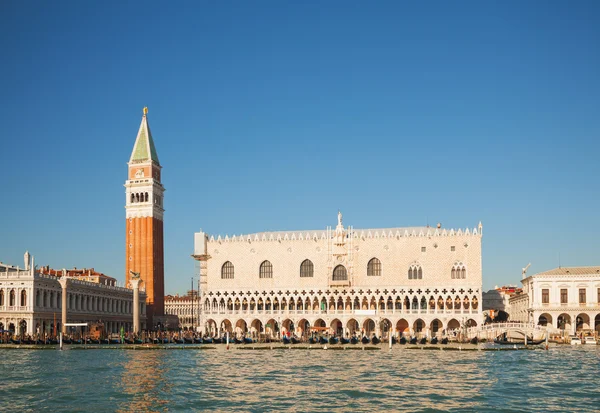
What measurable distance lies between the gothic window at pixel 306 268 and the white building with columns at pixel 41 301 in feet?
66.7

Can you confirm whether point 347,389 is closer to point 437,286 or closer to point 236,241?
point 437,286

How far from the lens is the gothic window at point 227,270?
73.2 metres

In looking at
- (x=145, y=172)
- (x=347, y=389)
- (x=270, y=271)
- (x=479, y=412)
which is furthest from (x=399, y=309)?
(x=479, y=412)

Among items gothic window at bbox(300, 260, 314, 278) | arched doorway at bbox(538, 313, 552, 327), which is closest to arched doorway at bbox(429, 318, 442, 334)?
arched doorway at bbox(538, 313, 552, 327)

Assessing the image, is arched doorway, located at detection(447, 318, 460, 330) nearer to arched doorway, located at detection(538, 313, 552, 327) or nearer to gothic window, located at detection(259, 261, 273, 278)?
arched doorway, located at detection(538, 313, 552, 327)

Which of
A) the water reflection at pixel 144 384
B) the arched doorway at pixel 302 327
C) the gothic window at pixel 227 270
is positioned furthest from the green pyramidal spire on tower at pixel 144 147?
the water reflection at pixel 144 384

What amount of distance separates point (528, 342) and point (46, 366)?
36262 millimetres

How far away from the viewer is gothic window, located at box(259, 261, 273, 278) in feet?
237

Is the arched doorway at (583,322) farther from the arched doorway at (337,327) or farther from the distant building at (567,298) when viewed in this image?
the arched doorway at (337,327)

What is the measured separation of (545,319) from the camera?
221ft

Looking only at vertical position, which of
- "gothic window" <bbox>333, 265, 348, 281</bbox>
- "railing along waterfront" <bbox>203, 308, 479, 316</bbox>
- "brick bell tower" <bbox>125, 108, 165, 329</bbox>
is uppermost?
"brick bell tower" <bbox>125, 108, 165, 329</bbox>

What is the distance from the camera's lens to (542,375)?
34.2 metres

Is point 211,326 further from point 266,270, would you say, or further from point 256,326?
point 266,270

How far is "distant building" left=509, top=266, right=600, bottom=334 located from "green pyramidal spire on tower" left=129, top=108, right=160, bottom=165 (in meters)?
44.5
